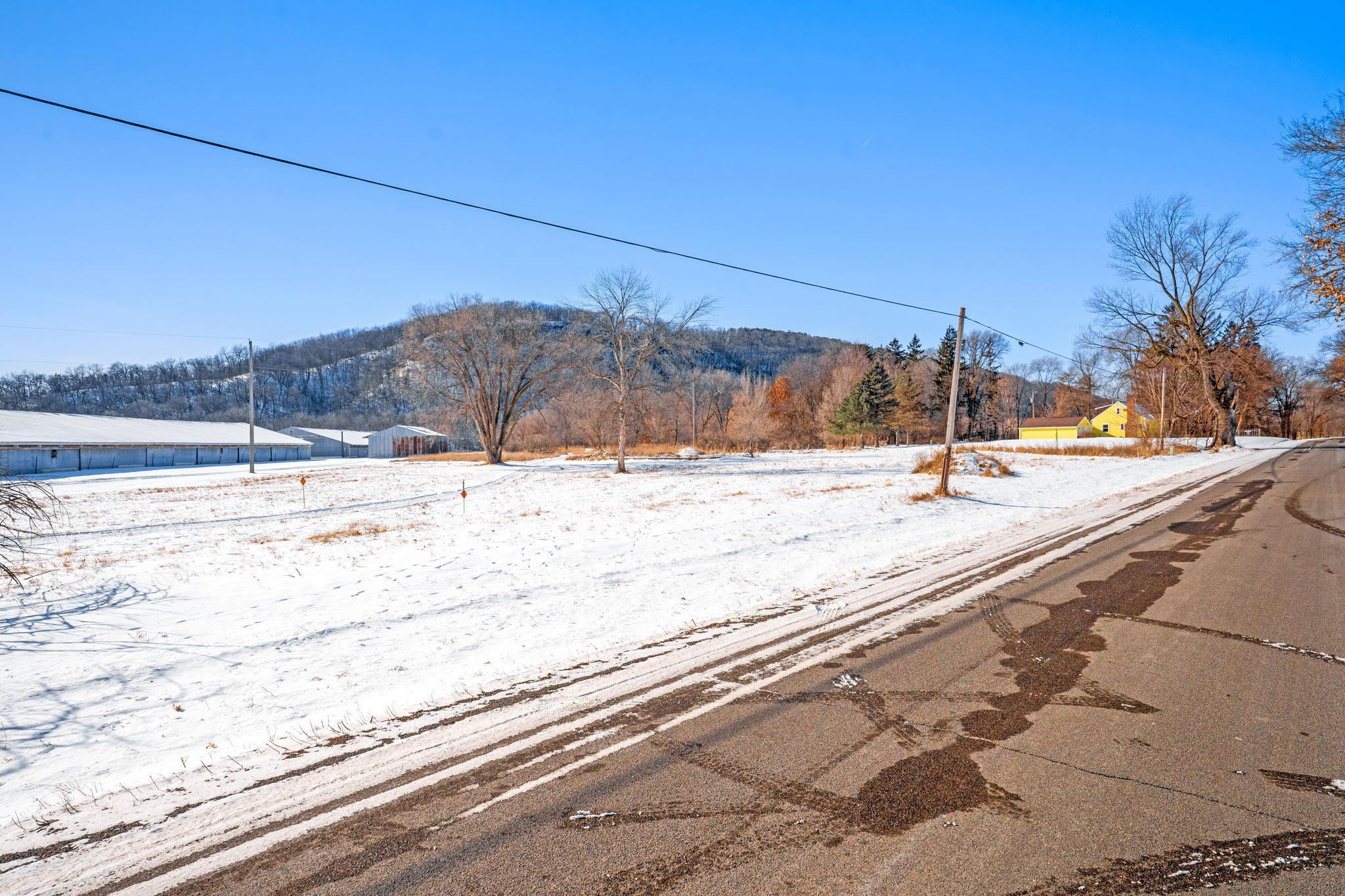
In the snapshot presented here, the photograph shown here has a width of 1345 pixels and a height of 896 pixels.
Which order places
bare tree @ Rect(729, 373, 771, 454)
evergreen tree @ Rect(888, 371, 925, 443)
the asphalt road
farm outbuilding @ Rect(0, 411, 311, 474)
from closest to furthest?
the asphalt road < farm outbuilding @ Rect(0, 411, 311, 474) < bare tree @ Rect(729, 373, 771, 454) < evergreen tree @ Rect(888, 371, 925, 443)

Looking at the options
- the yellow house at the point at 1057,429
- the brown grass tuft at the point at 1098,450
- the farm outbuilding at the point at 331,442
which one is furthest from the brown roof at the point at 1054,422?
the farm outbuilding at the point at 331,442

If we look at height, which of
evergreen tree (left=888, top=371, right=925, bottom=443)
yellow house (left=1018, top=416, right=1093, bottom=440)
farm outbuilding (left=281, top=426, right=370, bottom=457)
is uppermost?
evergreen tree (left=888, top=371, right=925, bottom=443)

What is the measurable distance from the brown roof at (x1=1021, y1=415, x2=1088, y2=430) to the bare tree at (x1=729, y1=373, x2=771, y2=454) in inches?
1285

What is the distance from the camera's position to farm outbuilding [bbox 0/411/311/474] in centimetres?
4344

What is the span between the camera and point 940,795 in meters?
3.30

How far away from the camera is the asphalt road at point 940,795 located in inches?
108

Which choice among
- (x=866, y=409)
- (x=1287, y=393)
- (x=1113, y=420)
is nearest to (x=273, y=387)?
(x=866, y=409)

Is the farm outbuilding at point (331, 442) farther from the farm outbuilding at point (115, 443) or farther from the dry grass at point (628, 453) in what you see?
the dry grass at point (628, 453)

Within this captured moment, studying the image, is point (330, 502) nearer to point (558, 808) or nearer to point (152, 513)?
point (152, 513)

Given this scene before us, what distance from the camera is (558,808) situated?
324 centimetres

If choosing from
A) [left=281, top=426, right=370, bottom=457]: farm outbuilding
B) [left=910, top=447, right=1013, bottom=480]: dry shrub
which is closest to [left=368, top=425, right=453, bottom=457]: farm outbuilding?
[left=281, top=426, right=370, bottom=457]: farm outbuilding

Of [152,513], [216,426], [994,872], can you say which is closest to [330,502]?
[152,513]

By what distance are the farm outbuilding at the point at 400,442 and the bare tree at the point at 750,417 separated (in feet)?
140

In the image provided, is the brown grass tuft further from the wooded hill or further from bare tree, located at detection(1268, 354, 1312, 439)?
the wooded hill
